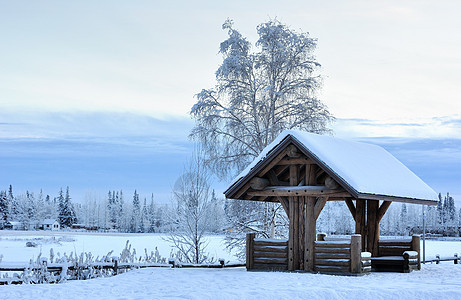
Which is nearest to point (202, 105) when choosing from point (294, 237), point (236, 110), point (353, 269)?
point (236, 110)

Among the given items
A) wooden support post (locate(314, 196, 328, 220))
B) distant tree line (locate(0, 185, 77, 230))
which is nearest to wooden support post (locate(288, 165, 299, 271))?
wooden support post (locate(314, 196, 328, 220))

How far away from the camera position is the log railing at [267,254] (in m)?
18.4

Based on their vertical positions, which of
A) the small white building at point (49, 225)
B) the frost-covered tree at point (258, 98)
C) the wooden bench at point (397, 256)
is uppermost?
the frost-covered tree at point (258, 98)

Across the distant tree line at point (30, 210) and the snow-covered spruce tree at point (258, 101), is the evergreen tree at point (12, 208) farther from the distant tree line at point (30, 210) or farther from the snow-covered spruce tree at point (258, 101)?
the snow-covered spruce tree at point (258, 101)

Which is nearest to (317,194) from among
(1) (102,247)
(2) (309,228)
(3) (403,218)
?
(2) (309,228)

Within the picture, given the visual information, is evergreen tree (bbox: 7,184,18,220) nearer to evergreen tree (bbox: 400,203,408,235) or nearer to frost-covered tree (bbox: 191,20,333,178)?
evergreen tree (bbox: 400,203,408,235)

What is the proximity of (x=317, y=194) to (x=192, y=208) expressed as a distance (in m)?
8.77

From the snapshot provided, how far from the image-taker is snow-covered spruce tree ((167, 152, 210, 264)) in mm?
25219

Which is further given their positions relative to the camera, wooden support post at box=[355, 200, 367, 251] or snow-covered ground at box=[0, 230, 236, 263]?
snow-covered ground at box=[0, 230, 236, 263]

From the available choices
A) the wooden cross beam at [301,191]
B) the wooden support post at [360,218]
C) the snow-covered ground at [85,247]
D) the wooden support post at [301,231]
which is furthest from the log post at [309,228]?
the snow-covered ground at [85,247]

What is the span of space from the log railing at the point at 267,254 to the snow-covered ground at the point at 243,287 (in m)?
1.09

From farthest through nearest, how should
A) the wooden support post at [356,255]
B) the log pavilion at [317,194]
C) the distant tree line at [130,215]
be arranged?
the distant tree line at [130,215]
the log pavilion at [317,194]
the wooden support post at [356,255]

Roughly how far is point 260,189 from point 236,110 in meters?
8.24

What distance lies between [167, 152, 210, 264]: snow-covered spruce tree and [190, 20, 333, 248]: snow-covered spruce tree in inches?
41.0
